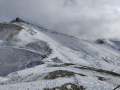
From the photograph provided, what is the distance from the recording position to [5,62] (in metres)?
31.4

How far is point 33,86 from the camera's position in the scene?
15.4 m

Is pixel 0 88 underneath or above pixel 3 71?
above

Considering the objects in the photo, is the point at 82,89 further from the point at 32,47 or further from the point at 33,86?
the point at 32,47

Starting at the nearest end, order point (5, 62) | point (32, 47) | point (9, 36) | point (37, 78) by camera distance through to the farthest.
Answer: point (37, 78), point (5, 62), point (32, 47), point (9, 36)

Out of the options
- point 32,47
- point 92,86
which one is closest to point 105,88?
point 92,86

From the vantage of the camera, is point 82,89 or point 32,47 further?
point 32,47

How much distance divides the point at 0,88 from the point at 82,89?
1309 centimetres

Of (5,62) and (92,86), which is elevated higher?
(92,86)

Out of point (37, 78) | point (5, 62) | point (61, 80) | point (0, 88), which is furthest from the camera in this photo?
point (5, 62)

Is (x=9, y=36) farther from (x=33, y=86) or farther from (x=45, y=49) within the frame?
(x=33, y=86)

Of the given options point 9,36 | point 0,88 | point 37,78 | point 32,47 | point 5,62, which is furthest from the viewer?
point 9,36

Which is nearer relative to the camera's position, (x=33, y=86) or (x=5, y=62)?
(x=33, y=86)

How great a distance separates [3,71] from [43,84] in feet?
57.5

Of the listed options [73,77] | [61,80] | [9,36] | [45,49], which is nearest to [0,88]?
[61,80]
